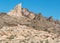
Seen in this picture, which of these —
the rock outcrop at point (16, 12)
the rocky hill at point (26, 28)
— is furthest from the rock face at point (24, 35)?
the rock outcrop at point (16, 12)

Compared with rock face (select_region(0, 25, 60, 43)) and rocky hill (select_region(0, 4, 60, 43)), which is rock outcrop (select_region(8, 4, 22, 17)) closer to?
rocky hill (select_region(0, 4, 60, 43))

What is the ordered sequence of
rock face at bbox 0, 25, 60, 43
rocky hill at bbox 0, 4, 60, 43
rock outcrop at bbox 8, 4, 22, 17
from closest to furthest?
rock face at bbox 0, 25, 60, 43 < rocky hill at bbox 0, 4, 60, 43 < rock outcrop at bbox 8, 4, 22, 17

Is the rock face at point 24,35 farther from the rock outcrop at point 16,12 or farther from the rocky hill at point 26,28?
the rock outcrop at point 16,12

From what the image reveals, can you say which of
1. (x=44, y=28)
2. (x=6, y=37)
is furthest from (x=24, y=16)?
(x=6, y=37)

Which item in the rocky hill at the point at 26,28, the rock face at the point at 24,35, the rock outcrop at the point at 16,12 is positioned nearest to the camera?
the rock face at the point at 24,35

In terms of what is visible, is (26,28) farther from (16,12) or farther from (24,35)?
(16,12)

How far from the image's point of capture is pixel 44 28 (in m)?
69.3

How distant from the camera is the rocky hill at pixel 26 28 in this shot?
187ft

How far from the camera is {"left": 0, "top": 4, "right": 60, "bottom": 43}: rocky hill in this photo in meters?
56.9

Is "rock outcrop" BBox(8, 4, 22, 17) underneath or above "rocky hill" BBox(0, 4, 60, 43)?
above

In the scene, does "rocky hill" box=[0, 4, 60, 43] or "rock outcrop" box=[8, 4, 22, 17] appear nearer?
"rocky hill" box=[0, 4, 60, 43]

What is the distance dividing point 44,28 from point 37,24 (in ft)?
9.00

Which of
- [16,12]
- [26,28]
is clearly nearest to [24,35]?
[26,28]

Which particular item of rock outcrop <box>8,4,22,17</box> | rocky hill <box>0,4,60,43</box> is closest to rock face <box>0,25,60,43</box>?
rocky hill <box>0,4,60,43</box>
